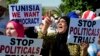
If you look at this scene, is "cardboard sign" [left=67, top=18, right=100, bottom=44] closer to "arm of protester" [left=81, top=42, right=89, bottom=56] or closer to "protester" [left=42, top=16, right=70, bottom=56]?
"protester" [left=42, top=16, right=70, bottom=56]

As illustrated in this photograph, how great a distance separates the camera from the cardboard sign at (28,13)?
8.39 m

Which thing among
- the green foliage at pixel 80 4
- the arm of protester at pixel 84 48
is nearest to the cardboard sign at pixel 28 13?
the arm of protester at pixel 84 48

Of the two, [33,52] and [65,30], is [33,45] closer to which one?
[33,52]

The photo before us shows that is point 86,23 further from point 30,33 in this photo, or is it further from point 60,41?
point 30,33

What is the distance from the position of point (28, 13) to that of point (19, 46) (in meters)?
1.71

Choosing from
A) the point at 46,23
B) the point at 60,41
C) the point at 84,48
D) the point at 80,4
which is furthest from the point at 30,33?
the point at 80,4

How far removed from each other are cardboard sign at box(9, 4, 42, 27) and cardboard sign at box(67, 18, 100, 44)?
0.62m

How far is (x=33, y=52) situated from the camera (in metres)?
6.99

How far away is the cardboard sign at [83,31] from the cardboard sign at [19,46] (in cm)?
131

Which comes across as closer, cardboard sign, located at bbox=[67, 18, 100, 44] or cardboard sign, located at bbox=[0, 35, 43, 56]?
cardboard sign, located at bbox=[0, 35, 43, 56]

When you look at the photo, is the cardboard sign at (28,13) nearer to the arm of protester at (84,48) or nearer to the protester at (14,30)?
the arm of protester at (84,48)

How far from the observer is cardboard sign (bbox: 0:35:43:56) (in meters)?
6.75

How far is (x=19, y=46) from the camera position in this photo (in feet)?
22.7

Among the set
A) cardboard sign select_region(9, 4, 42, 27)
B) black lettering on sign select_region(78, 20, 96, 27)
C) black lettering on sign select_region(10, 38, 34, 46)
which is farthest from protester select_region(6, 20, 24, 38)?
black lettering on sign select_region(78, 20, 96, 27)
